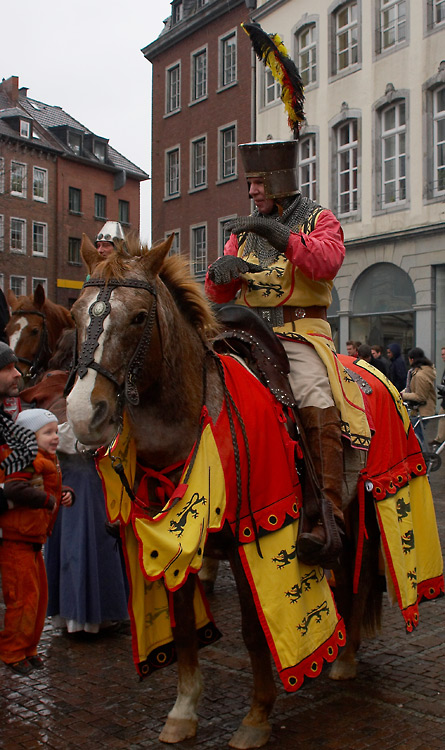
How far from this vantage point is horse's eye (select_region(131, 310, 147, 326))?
2.87 m

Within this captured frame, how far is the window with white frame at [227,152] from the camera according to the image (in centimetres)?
2741

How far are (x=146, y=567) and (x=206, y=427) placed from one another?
0.60 m

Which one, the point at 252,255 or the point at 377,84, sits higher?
the point at 377,84

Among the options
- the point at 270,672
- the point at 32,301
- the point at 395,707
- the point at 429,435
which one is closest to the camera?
the point at 270,672

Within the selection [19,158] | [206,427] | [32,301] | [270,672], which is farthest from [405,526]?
[19,158]

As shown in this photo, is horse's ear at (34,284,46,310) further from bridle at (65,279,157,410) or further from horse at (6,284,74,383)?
bridle at (65,279,157,410)

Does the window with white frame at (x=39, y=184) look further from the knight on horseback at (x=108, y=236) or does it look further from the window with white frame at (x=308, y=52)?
the knight on horseback at (x=108, y=236)

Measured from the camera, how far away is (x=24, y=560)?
405 centimetres

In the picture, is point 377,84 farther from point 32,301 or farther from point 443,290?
point 32,301

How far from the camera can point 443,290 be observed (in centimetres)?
1905

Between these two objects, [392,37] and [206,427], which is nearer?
[206,427]

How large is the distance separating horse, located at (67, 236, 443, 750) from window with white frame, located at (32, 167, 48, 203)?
4157 centimetres

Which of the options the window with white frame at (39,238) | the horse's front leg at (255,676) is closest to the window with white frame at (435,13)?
the horse's front leg at (255,676)

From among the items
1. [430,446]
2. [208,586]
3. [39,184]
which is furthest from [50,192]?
[208,586]
